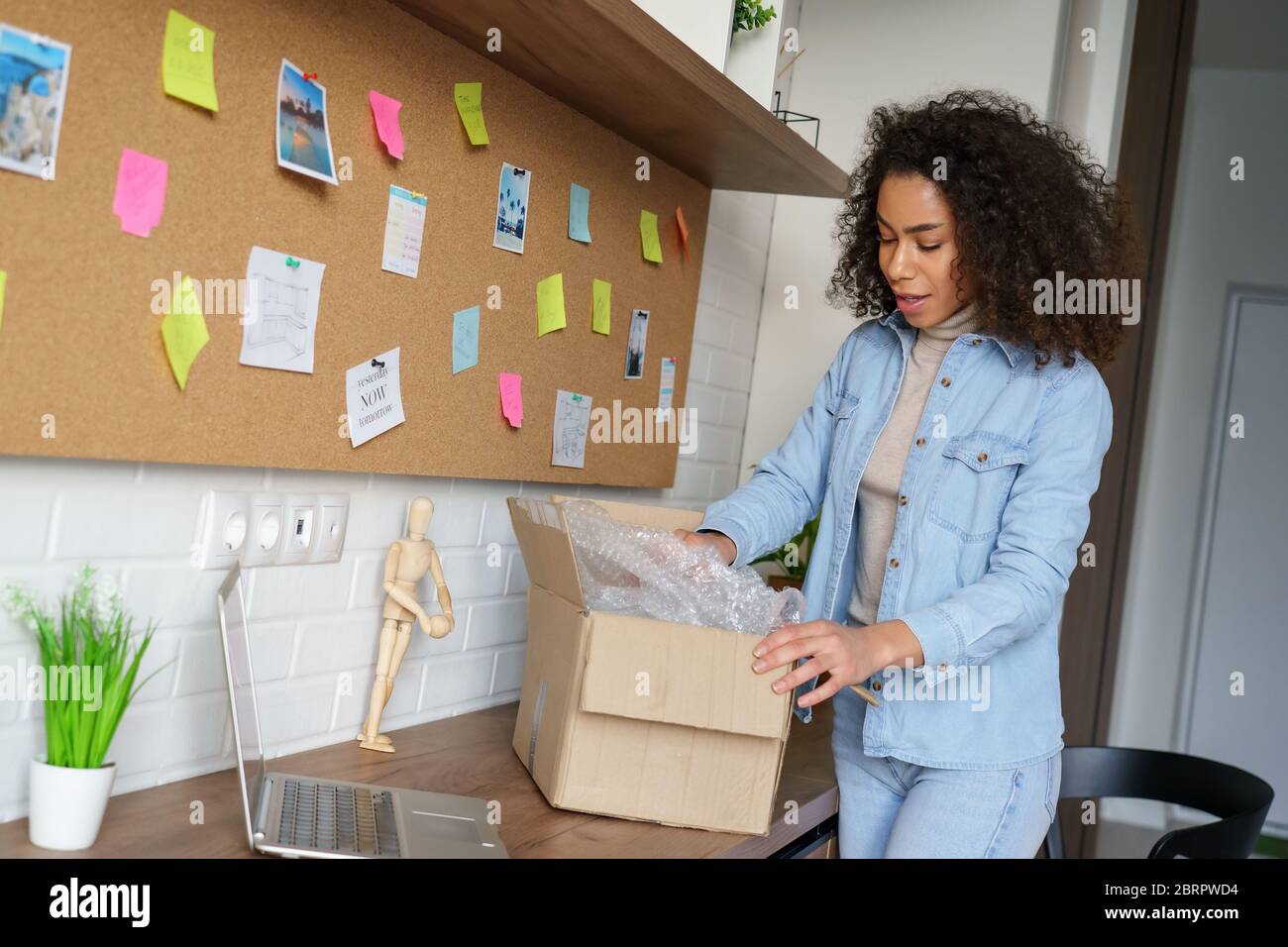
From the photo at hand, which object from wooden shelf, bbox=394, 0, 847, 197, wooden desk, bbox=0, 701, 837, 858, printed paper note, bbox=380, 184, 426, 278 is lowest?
wooden desk, bbox=0, 701, 837, 858

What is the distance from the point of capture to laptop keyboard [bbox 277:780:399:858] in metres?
1.15

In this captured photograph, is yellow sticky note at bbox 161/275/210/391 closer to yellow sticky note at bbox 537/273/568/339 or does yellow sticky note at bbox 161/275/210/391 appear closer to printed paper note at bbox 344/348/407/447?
printed paper note at bbox 344/348/407/447

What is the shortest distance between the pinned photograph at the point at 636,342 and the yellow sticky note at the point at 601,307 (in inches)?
3.7

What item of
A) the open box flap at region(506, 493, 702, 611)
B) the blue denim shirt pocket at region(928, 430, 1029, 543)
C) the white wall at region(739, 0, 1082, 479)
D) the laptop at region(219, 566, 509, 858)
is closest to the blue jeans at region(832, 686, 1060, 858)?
the blue denim shirt pocket at region(928, 430, 1029, 543)

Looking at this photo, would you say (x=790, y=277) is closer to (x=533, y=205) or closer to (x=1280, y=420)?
(x=533, y=205)

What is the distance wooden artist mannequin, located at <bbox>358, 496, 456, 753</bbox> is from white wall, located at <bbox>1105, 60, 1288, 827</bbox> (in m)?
3.26

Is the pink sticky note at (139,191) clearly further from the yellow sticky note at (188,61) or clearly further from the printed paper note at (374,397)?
the printed paper note at (374,397)

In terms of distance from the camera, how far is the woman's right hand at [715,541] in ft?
5.29

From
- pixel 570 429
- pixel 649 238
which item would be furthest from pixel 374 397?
pixel 649 238

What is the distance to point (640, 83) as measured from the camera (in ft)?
5.22

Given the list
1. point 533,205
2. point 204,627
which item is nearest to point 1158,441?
point 533,205

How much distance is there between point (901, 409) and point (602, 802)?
72 cm

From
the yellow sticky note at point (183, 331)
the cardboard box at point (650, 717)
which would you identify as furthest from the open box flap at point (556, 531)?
the yellow sticky note at point (183, 331)

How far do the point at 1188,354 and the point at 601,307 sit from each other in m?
2.92
